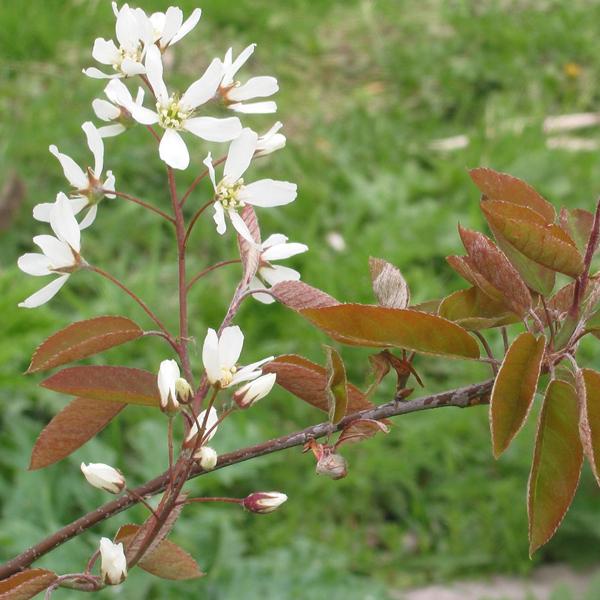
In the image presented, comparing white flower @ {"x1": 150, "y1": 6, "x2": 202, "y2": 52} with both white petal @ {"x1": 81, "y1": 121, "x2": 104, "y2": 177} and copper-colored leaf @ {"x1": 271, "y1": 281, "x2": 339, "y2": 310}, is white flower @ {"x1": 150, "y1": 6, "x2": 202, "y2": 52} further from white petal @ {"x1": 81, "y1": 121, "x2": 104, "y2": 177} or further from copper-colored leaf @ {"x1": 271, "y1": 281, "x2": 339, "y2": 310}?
copper-colored leaf @ {"x1": 271, "y1": 281, "x2": 339, "y2": 310}

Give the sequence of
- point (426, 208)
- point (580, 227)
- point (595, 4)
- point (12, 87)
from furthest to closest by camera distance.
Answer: point (595, 4) → point (12, 87) → point (426, 208) → point (580, 227)

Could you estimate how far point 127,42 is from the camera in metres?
0.68

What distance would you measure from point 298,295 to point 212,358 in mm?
76

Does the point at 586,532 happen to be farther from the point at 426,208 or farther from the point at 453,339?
the point at 453,339

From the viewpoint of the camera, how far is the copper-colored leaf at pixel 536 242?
1.95 feet

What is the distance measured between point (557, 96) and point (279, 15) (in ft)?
3.44

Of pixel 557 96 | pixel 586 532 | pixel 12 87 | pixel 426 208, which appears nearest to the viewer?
pixel 586 532

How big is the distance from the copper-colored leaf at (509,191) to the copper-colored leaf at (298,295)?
138 millimetres

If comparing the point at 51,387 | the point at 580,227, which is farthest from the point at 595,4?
the point at 51,387

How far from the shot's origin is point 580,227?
2.44ft

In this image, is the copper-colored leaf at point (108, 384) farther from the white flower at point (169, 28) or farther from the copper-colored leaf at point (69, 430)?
the white flower at point (169, 28)

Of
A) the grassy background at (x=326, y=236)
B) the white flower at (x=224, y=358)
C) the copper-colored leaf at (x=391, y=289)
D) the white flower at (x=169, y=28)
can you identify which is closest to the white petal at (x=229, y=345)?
the white flower at (x=224, y=358)

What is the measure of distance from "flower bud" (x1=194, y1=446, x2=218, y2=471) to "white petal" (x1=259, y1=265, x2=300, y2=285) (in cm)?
14

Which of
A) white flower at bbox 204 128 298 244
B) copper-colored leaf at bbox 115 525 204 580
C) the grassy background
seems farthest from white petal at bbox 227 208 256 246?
the grassy background
